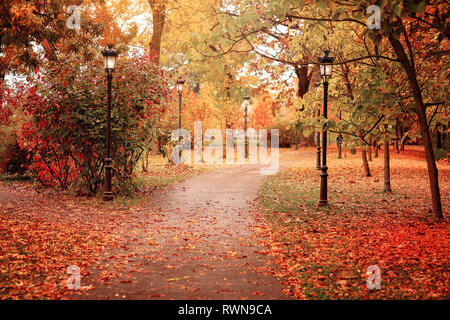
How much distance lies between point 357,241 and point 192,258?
129 inches

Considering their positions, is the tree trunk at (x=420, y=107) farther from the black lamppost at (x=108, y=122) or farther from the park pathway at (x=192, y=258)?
the black lamppost at (x=108, y=122)

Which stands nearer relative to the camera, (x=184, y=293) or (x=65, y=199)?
(x=184, y=293)

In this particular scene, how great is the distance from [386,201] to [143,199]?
25.6 feet

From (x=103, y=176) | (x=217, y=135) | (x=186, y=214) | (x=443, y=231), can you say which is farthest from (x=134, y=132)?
(x=217, y=135)

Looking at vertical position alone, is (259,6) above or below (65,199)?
above

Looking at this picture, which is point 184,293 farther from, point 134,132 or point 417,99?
point 134,132

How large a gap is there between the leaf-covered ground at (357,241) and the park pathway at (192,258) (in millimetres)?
453

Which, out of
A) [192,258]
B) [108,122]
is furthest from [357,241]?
[108,122]

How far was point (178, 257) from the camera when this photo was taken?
7254 millimetres

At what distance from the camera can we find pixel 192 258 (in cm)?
720

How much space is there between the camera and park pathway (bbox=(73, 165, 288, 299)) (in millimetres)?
5566

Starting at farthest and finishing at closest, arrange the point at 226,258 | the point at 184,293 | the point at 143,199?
the point at 143,199 → the point at 226,258 → the point at 184,293

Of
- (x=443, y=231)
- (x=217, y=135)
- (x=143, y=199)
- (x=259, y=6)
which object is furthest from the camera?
(x=217, y=135)

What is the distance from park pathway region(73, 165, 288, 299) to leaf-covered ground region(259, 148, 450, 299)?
453 millimetres
